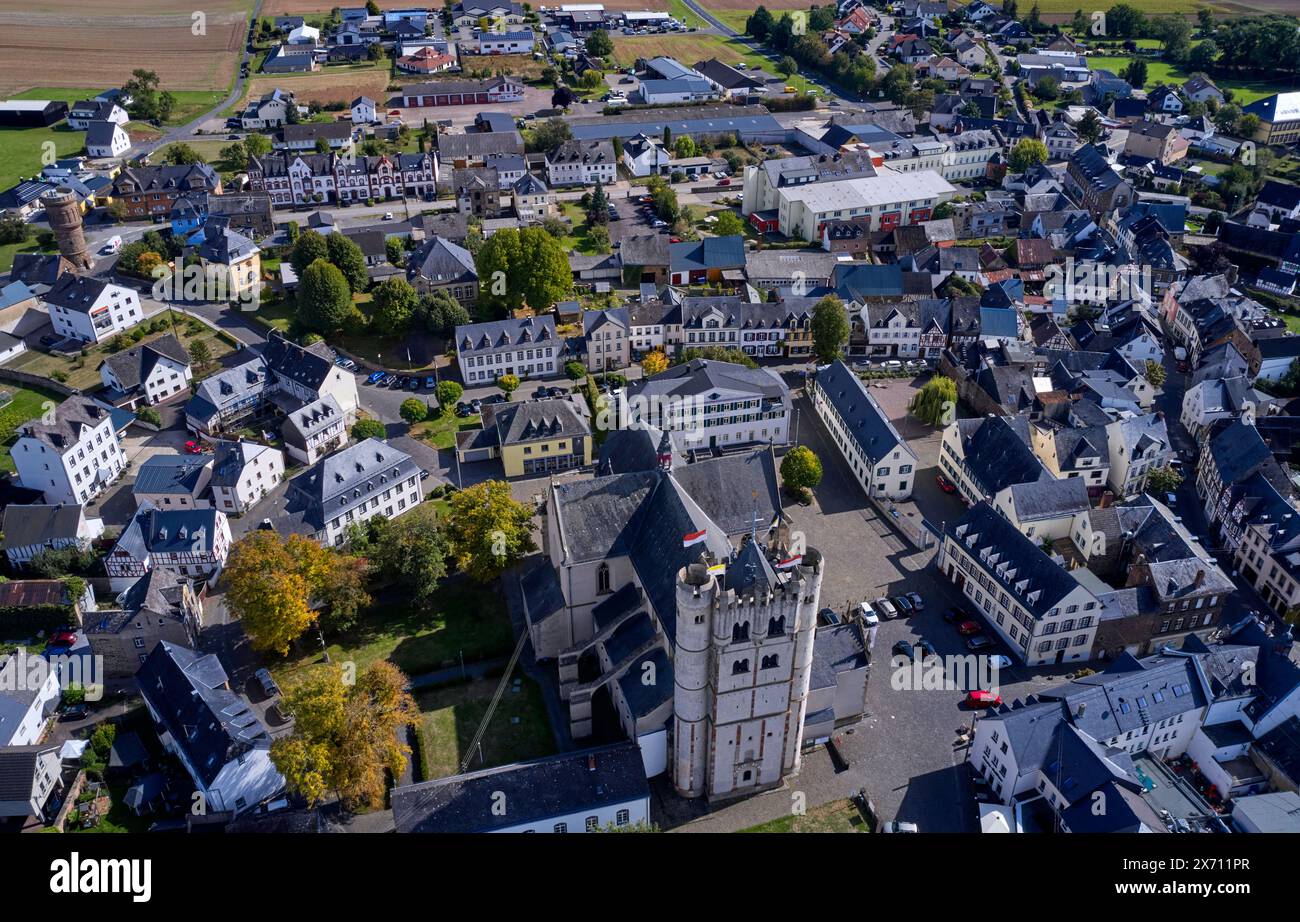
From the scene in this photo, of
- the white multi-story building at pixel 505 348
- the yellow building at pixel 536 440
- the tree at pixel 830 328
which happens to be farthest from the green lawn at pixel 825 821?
the white multi-story building at pixel 505 348

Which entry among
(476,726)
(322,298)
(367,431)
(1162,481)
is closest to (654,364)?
(367,431)

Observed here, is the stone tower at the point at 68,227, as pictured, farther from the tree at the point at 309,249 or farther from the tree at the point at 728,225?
the tree at the point at 728,225

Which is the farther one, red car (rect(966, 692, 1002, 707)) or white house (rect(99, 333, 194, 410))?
white house (rect(99, 333, 194, 410))

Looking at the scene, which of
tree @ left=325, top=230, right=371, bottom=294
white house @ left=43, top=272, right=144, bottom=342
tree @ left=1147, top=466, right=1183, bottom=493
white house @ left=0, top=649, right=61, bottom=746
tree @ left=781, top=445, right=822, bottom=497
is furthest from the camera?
tree @ left=325, top=230, right=371, bottom=294

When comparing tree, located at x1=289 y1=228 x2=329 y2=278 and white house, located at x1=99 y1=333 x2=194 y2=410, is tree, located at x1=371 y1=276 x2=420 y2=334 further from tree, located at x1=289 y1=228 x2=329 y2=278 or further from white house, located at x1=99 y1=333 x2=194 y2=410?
white house, located at x1=99 y1=333 x2=194 y2=410

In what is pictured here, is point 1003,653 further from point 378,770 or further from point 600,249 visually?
point 600,249

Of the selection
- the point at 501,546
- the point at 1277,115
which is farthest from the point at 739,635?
the point at 1277,115

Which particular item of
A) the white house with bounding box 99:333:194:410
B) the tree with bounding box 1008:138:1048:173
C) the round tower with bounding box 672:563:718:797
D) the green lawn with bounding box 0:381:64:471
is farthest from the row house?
the round tower with bounding box 672:563:718:797
